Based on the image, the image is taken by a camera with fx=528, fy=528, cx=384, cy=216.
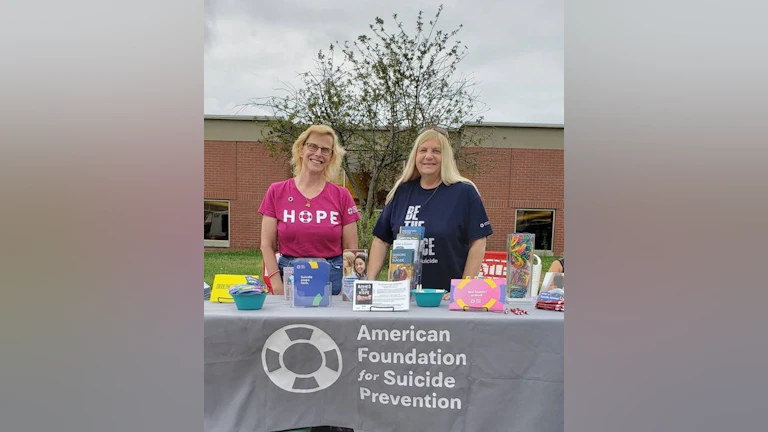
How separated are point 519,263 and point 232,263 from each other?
9.48 m

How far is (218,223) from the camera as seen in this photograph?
41.8 ft

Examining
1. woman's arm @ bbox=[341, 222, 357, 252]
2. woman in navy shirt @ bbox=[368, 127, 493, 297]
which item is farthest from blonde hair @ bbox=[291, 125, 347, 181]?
woman in navy shirt @ bbox=[368, 127, 493, 297]

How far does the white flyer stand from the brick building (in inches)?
408

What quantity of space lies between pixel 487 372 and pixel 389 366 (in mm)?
339

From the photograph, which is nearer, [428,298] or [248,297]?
[248,297]

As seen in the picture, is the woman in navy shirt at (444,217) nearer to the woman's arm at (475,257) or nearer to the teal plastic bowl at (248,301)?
the woman's arm at (475,257)

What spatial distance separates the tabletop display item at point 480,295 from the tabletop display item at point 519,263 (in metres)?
0.09

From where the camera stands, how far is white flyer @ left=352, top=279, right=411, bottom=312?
6.31 ft

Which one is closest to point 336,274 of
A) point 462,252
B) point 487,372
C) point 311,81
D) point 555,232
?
point 462,252

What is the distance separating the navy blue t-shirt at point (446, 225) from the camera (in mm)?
2463

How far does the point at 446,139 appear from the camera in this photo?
8.22 ft

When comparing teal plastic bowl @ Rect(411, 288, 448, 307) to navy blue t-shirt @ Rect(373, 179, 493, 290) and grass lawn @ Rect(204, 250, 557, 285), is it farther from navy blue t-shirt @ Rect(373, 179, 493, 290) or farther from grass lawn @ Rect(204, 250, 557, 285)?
grass lawn @ Rect(204, 250, 557, 285)

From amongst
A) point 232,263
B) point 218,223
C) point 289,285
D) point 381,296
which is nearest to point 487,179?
point 232,263

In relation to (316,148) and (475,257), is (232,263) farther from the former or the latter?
(475,257)
